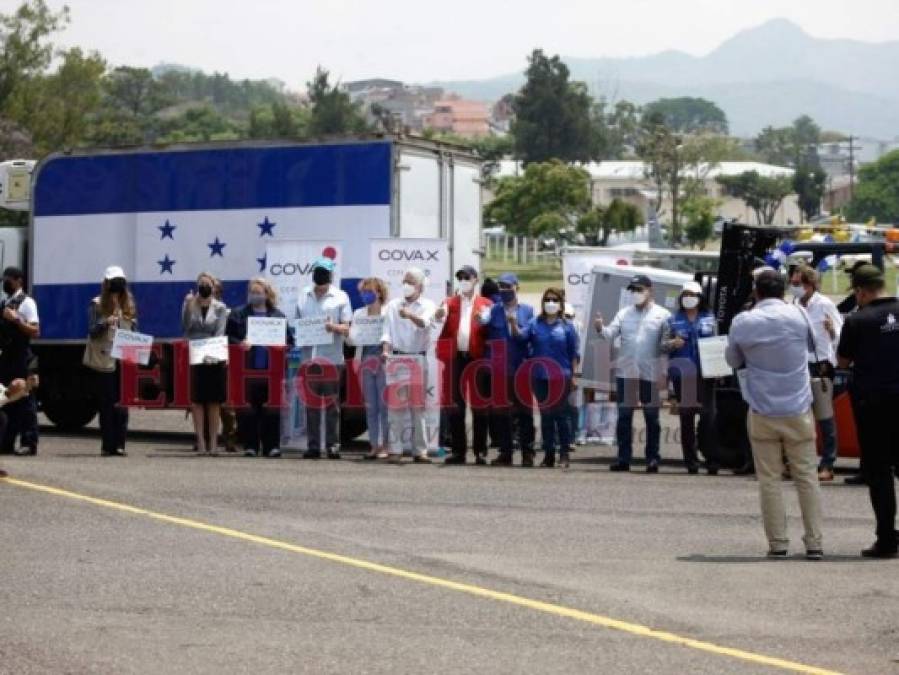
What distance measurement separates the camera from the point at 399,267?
21.7 m

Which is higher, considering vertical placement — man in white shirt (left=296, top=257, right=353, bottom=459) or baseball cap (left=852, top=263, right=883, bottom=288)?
baseball cap (left=852, top=263, right=883, bottom=288)

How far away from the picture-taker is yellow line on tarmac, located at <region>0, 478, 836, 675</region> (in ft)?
32.4

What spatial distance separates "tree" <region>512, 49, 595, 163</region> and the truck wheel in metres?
121

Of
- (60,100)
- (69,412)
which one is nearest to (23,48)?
(60,100)

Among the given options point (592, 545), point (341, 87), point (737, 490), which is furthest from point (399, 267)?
point (341, 87)

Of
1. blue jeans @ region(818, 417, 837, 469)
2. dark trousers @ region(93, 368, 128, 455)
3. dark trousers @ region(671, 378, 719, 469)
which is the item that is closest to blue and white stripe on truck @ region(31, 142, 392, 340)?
dark trousers @ region(93, 368, 128, 455)

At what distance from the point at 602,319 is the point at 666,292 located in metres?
1.02

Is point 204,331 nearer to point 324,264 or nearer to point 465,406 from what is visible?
point 324,264

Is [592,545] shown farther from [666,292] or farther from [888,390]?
[666,292]

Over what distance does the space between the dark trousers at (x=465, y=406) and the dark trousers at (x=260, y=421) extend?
196 centimetres

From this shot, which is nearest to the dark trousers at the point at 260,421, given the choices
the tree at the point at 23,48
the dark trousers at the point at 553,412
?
the dark trousers at the point at 553,412

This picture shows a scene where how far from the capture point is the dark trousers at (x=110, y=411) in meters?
20.6

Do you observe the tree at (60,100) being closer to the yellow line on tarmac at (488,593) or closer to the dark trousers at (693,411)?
the dark trousers at (693,411)

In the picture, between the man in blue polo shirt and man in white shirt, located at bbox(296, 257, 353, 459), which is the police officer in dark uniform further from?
man in white shirt, located at bbox(296, 257, 353, 459)
